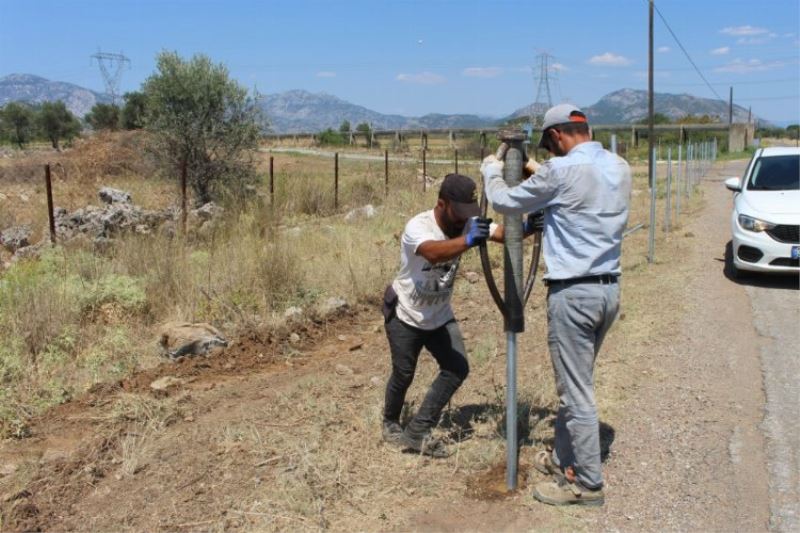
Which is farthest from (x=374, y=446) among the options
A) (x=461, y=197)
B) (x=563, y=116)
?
(x=563, y=116)

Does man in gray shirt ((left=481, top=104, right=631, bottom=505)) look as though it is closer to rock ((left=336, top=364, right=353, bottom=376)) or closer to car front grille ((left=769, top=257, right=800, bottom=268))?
rock ((left=336, top=364, right=353, bottom=376))

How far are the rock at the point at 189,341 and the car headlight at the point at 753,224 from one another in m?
6.74

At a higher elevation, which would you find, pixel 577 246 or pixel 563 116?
pixel 563 116

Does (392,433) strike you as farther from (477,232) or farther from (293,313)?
(293,313)

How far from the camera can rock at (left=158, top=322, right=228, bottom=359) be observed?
625cm

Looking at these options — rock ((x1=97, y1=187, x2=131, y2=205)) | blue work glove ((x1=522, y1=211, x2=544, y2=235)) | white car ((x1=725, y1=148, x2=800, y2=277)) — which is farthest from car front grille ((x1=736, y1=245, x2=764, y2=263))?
rock ((x1=97, y1=187, x2=131, y2=205))

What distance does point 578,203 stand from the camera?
3430 mm

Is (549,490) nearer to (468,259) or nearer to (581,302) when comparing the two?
(581,302)

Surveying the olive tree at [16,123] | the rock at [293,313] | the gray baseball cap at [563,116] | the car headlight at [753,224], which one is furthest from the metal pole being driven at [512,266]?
the olive tree at [16,123]

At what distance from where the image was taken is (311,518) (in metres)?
3.54

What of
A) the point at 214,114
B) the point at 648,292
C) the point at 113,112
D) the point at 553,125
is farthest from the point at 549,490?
the point at 113,112

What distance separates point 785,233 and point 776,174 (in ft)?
5.76

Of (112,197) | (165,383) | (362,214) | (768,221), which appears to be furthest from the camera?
(112,197)

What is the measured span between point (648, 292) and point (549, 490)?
5.54 meters
